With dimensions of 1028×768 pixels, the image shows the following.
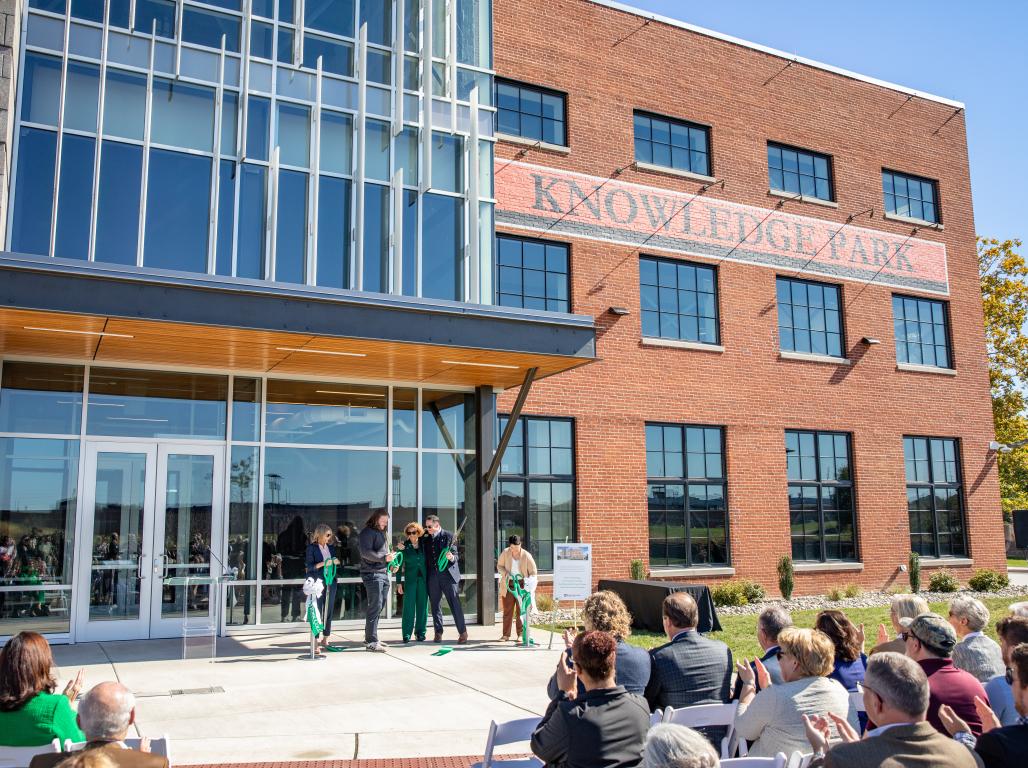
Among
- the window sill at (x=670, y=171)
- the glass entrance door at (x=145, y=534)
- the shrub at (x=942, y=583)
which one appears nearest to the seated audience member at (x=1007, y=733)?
the glass entrance door at (x=145, y=534)

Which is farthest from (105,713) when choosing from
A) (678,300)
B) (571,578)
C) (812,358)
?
(812,358)

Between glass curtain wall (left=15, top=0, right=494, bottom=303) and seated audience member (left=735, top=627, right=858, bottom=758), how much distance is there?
10.2 metres

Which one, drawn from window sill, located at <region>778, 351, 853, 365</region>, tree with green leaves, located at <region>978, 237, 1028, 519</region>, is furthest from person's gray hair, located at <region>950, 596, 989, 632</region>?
tree with green leaves, located at <region>978, 237, 1028, 519</region>

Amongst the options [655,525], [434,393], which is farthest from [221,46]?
[655,525]

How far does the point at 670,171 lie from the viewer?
1920cm

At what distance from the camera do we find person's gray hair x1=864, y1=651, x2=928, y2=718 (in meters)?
3.79

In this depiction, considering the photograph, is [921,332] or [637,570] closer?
[637,570]

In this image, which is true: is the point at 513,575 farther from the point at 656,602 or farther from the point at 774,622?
the point at 774,622

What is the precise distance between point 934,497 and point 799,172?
27.0 ft

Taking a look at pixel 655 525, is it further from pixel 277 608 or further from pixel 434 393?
pixel 277 608

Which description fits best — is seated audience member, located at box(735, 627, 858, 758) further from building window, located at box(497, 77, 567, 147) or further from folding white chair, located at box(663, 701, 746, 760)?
building window, located at box(497, 77, 567, 147)

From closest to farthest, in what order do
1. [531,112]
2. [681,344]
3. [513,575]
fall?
[513,575]
[531,112]
[681,344]

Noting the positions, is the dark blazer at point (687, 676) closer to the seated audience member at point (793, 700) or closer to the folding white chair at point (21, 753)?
the seated audience member at point (793, 700)

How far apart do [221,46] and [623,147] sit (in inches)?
325
